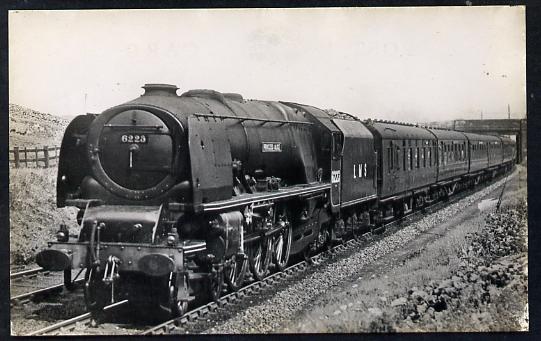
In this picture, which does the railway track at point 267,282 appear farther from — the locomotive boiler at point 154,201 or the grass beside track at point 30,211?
the grass beside track at point 30,211

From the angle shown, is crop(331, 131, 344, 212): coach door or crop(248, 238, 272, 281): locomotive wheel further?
crop(331, 131, 344, 212): coach door

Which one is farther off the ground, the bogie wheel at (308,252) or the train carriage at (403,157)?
the train carriage at (403,157)

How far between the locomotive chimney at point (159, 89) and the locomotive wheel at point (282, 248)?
143 inches

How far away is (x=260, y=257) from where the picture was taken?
36.7 feet

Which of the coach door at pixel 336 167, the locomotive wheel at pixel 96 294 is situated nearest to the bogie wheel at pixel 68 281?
the locomotive wheel at pixel 96 294

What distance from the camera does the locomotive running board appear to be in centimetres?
877

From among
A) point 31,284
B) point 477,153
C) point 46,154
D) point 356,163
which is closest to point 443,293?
point 356,163

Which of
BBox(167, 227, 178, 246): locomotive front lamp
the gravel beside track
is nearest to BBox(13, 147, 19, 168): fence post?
BBox(167, 227, 178, 246): locomotive front lamp

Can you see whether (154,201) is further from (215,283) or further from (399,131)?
(399,131)

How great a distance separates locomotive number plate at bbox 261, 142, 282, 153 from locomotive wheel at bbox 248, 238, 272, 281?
1.65m

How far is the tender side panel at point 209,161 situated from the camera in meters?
8.77

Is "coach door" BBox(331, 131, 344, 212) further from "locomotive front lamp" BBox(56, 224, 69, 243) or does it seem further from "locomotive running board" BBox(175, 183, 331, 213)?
"locomotive front lamp" BBox(56, 224, 69, 243)

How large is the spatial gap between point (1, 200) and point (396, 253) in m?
7.75

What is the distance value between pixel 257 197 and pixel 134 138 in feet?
7.75
